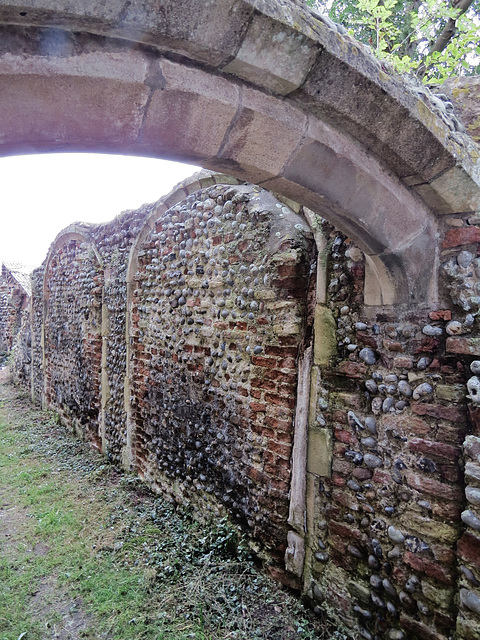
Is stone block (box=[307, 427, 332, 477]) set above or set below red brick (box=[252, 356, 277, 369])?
below

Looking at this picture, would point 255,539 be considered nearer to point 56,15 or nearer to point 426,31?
point 56,15

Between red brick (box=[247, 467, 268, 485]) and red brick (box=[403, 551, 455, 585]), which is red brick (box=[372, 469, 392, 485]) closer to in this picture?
red brick (box=[403, 551, 455, 585])

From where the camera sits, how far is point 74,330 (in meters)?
6.40

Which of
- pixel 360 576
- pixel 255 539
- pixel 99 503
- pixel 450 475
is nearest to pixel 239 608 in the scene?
pixel 255 539

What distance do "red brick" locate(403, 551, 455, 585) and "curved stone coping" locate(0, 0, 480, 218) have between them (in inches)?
65.1

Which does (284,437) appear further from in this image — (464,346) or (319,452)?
(464,346)

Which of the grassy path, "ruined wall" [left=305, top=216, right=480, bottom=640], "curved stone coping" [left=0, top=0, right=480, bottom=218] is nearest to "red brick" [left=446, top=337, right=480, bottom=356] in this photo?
"ruined wall" [left=305, top=216, right=480, bottom=640]

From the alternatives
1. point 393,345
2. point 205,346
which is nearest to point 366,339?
point 393,345

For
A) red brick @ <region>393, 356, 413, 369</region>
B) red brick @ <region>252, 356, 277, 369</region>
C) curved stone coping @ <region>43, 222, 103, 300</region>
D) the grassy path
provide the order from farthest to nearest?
curved stone coping @ <region>43, 222, 103, 300</region> → red brick @ <region>252, 356, 277, 369</region> → the grassy path → red brick @ <region>393, 356, 413, 369</region>

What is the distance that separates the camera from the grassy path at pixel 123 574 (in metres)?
2.37

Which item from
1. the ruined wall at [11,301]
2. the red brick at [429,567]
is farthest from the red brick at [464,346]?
the ruined wall at [11,301]

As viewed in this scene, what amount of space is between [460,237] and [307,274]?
991 millimetres

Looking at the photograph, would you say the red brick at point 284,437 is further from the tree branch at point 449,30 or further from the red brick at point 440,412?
the tree branch at point 449,30

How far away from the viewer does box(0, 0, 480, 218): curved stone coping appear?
0.96 meters
